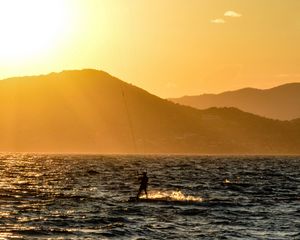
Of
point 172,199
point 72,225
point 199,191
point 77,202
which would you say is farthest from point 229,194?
point 72,225

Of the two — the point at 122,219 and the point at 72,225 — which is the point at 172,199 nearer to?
the point at 122,219

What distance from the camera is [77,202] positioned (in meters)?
56.6

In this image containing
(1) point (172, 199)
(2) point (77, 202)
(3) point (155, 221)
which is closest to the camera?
(3) point (155, 221)

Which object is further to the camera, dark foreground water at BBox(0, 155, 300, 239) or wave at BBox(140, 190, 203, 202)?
wave at BBox(140, 190, 203, 202)

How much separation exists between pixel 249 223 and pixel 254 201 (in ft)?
56.7

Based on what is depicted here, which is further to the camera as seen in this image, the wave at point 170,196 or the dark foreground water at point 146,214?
the wave at point 170,196

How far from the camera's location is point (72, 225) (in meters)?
42.3

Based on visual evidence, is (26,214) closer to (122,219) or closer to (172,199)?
(122,219)

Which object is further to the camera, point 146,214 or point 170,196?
point 170,196

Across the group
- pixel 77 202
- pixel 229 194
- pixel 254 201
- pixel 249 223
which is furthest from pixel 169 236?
pixel 229 194

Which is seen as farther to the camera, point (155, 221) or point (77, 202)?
point (77, 202)

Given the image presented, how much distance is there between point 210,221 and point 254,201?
1745cm

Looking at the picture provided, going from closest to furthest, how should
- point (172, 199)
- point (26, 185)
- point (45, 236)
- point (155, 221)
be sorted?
point (45, 236)
point (155, 221)
point (172, 199)
point (26, 185)

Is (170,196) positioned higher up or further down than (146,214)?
higher up
